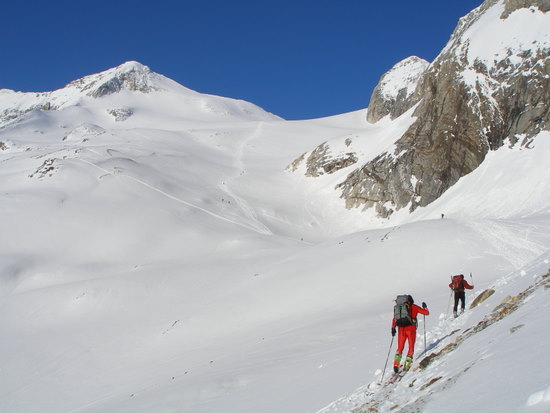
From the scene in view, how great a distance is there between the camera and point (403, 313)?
30.6ft

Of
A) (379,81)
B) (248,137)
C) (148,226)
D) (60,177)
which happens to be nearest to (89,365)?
(148,226)

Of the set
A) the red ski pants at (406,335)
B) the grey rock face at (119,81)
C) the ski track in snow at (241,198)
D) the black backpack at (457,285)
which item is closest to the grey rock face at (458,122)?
the ski track in snow at (241,198)

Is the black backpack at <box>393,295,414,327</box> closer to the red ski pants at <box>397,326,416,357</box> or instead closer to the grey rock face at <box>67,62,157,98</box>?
the red ski pants at <box>397,326,416,357</box>

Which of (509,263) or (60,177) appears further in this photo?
(60,177)

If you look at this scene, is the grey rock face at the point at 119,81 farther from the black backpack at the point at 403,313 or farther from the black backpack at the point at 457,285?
the black backpack at the point at 403,313

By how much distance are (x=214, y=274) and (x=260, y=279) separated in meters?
4.44

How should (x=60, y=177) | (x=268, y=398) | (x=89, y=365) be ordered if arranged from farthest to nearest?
(x=60, y=177)
(x=89, y=365)
(x=268, y=398)

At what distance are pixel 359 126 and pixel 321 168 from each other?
33.6 metres

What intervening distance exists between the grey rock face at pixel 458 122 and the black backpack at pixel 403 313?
3543 cm

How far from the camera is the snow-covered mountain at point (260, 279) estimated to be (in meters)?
9.23

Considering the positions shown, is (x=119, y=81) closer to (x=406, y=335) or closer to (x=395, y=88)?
(x=395, y=88)

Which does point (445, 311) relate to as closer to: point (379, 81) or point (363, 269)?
point (363, 269)

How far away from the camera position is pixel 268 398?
1039 cm

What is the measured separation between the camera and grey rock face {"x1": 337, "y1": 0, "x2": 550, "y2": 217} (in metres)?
40.7
